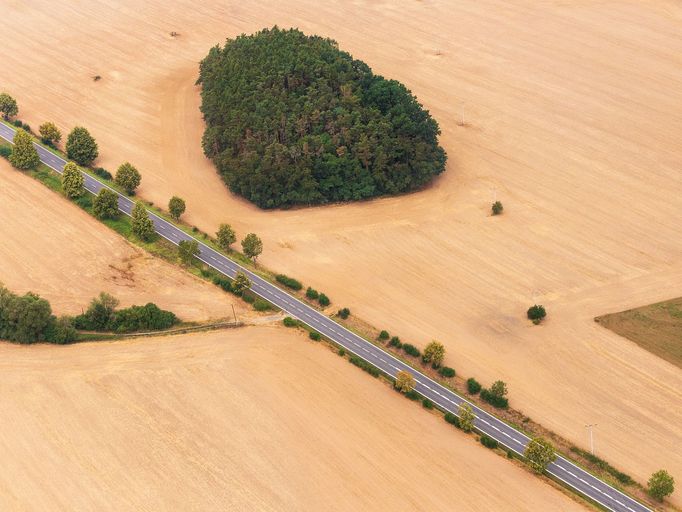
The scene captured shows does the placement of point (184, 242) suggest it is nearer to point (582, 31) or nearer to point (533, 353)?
point (533, 353)

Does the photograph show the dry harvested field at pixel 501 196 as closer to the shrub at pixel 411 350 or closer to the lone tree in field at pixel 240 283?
the shrub at pixel 411 350

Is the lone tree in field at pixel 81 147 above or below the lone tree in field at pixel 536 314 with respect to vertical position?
below

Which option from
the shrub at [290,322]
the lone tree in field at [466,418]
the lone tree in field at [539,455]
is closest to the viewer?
the lone tree in field at [539,455]

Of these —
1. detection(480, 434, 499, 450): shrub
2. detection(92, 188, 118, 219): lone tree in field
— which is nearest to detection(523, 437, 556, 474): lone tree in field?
detection(480, 434, 499, 450): shrub

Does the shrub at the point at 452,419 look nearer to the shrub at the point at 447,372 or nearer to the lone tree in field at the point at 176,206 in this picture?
the shrub at the point at 447,372

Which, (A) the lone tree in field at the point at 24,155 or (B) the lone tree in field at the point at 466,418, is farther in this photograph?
(A) the lone tree in field at the point at 24,155

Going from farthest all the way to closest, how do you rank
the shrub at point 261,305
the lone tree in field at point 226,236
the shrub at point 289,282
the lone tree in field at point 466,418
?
the lone tree in field at point 226,236 < the shrub at point 289,282 < the shrub at point 261,305 < the lone tree in field at point 466,418

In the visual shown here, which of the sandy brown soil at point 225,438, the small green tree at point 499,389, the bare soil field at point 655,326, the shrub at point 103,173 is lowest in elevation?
the sandy brown soil at point 225,438

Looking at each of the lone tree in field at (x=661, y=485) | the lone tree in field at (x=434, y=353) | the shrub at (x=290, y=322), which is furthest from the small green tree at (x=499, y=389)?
the shrub at (x=290, y=322)

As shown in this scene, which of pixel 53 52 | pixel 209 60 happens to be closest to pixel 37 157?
pixel 209 60
